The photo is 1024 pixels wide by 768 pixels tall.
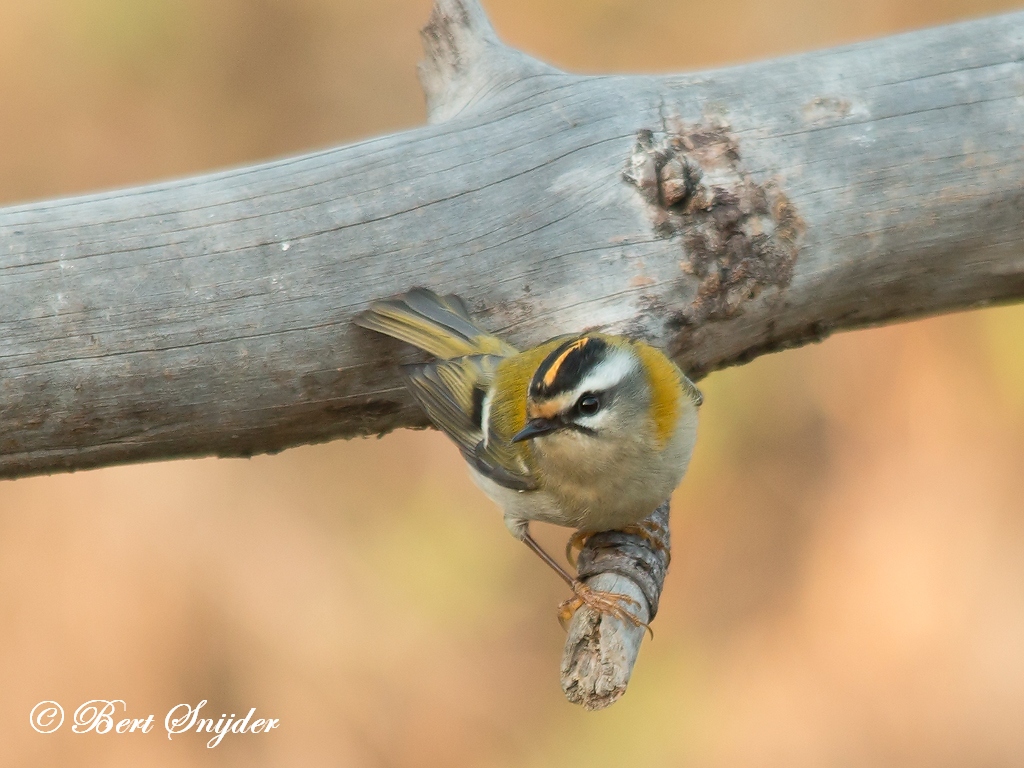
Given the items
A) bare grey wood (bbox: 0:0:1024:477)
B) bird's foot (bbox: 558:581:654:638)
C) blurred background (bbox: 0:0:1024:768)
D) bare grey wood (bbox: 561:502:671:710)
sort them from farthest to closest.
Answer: blurred background (bbox: 0:0:1024:768), bare grey wood (bbox: 0:0:1024:477), bird's foot (bbox: 558:581:654:638), bare grey wood (bbox: 561:502:671:710)

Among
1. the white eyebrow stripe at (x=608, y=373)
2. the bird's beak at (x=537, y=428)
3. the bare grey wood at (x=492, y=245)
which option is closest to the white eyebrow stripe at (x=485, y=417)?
the bare grey wood at (x=492, y=245)

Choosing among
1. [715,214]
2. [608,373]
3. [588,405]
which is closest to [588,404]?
[588,405]

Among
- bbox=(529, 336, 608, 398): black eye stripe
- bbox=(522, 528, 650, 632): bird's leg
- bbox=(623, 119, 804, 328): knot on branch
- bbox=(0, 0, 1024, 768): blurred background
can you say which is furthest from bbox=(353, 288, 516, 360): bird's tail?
bbox=(0, 0, 1024, 768): blurred background

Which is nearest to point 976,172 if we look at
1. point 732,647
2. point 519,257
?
point 519,257

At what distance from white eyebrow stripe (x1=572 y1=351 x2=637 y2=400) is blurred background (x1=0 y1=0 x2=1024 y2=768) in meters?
2.45

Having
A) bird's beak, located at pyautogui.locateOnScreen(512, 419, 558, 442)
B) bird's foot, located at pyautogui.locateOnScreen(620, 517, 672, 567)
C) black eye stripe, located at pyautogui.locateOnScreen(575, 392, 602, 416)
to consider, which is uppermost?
black eye stripe, located at pyautogui.locateOnScreen(575, 392, 602, 416)

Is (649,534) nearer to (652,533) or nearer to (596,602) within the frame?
(652,533)

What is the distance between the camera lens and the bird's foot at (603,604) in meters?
2.12

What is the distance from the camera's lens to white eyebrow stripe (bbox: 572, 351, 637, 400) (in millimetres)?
2465

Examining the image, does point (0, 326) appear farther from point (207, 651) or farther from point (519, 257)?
point (207, 651)

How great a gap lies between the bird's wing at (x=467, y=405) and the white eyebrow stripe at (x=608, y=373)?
15.4 inches

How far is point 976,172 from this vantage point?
2668mm

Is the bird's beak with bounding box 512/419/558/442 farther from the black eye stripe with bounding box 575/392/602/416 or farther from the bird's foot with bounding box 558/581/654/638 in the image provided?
the bird's foot with bounding box 558/581/654/638

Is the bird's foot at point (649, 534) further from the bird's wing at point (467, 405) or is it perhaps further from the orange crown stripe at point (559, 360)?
the orange crown stripe at point (559, 360)
